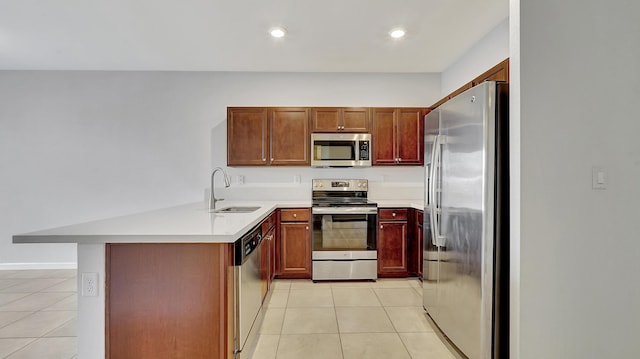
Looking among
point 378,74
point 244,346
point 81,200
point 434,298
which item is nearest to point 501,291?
point 434,298

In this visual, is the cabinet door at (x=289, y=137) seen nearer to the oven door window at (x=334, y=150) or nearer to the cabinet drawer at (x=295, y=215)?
the oven door window at (x=334, y=150)

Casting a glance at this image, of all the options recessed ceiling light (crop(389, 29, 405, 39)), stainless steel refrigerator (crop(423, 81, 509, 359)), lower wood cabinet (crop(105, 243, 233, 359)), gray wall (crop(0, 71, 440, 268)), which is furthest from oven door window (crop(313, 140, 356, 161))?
lower wood cabinet (crop(105, 243, 233, 359))

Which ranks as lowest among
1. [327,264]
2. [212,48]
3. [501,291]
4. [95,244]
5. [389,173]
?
[327,264]

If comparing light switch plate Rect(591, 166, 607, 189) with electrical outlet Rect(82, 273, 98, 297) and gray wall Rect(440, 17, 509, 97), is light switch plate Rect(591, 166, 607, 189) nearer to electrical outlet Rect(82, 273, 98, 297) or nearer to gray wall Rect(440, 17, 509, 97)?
gray wall Rect(440, 17, 509, 97)

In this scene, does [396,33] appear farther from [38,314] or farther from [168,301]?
[38,314]

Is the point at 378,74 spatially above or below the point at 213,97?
above

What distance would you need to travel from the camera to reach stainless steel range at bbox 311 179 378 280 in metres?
3.56

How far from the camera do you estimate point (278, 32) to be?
2.96 m

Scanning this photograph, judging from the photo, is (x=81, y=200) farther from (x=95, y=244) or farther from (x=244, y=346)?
(x=244, y=346)

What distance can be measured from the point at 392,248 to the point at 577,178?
7.11 feet

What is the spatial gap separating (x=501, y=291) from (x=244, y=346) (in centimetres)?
160

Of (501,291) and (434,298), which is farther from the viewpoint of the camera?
(434,298)

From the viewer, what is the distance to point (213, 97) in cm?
414

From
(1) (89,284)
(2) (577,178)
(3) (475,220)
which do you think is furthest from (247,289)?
(2) (577,178)
